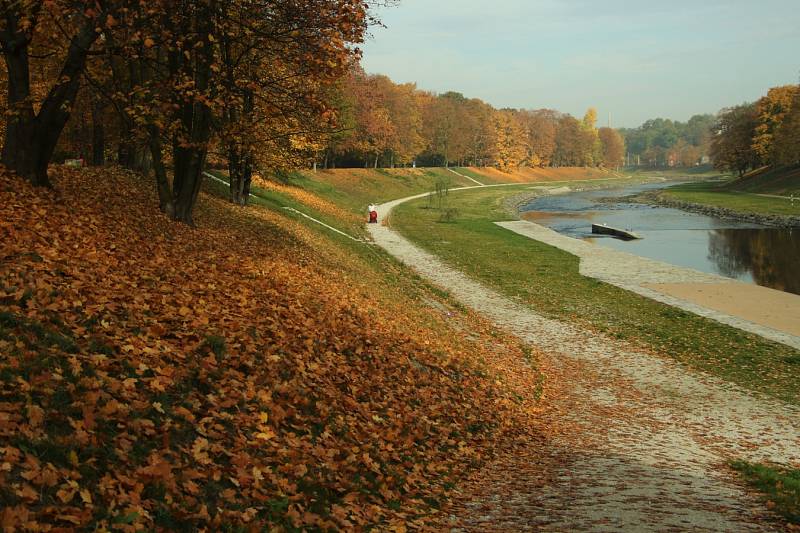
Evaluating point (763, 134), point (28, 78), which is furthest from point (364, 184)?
point (28, 78)

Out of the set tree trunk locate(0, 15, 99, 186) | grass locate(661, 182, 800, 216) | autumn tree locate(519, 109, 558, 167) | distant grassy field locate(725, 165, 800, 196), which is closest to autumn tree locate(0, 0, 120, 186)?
tree trunk locate(0, 15, 99, 186)

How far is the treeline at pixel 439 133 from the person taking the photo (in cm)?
7731

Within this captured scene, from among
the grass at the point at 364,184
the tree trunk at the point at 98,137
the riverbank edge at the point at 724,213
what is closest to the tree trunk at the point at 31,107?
the tree trunk at the point at 98,137

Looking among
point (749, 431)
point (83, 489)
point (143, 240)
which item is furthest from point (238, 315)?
point (749, 431)

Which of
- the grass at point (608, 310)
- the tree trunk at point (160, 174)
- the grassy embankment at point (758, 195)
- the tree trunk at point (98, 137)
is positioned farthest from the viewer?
the grassy embankment at point (758, 195)

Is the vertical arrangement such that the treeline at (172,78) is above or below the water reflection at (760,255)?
above

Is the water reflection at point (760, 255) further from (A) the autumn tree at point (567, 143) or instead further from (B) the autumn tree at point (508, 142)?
(A) the autumn tree at point (567, 143)

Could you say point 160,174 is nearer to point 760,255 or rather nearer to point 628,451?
point 628,451

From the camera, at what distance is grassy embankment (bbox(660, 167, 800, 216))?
232ft

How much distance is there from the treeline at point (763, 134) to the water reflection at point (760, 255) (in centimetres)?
4038

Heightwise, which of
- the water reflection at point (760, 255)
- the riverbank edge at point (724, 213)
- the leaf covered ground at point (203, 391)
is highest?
the riverbank edge at point (724, 213)

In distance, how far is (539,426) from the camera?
533 inches

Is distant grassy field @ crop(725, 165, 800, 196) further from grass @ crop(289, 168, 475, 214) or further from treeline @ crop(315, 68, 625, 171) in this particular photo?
treeline @ crop(315, 68, 625, 171)

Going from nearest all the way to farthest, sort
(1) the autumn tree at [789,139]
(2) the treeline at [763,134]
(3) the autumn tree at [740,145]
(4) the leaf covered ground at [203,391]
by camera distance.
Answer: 1. (4) the leaf covered ground at [203,391]
2. (1) the autumn tree at [789,139]
3. (2) the treeline at [763,134]
4. (3) the autumn tree at [740,145]
